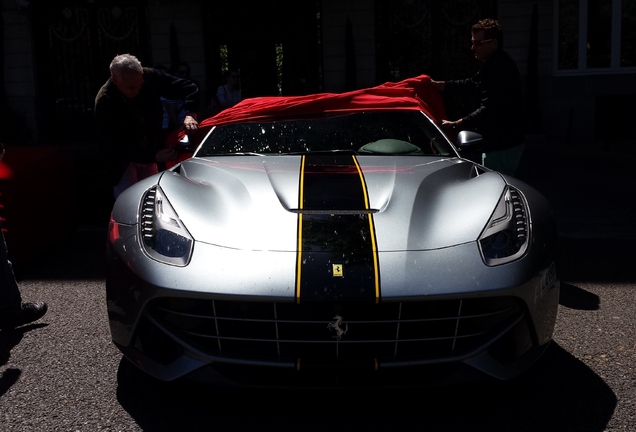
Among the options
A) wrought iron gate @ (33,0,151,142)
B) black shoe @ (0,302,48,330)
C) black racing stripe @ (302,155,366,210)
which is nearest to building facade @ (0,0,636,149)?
wrought iron gate @ (33,0,151,142)

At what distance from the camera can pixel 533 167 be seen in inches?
451

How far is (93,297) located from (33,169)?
4.51 ft

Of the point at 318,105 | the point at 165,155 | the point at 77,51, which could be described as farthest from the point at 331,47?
the point at 318,105

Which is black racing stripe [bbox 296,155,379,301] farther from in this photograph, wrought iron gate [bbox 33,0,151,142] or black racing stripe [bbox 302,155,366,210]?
wrought iron gate [bbox 33,0,151,142]

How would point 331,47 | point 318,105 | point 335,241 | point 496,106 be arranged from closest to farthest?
point 335,241 → point 318,105 → point 496,106 → point 331,47

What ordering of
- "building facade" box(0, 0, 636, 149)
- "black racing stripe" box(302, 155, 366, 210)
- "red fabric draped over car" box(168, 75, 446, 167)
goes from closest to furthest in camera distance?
"black racing stripe" box(302, 155, 366, 210), "red fabric draped over car" box(168, 75, 446, 167), "building facade" box(0, 0, 636, 149)

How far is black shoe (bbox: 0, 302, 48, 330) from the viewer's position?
4.13m

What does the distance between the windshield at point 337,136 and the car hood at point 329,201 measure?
284mm

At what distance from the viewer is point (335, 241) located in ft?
9.81

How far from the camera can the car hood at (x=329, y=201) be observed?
3.03 metres

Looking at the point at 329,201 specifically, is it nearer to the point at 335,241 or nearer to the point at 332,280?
the point at 335,241

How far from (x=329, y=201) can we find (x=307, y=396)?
2.91ft

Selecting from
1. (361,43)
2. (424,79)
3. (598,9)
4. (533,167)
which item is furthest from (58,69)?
(424,79)

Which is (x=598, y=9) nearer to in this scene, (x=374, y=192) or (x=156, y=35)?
(x=156, y=35)
